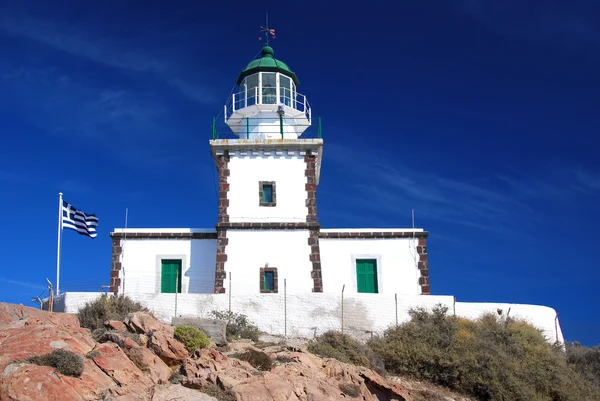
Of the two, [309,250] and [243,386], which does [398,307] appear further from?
[243,386]

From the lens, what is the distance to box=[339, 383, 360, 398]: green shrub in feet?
48.7

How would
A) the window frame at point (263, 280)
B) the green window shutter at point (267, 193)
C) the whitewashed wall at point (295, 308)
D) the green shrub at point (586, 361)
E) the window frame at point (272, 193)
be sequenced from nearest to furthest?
1. the green shrub at point (586, 361)
2. the whitewashed wall at point (295, 308)
3. the window frame at point (263, 280)
4. the window frame at point (272, 193)
5. the green window shutter at point (267, 193)

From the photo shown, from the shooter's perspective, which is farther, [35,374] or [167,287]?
[167,287]

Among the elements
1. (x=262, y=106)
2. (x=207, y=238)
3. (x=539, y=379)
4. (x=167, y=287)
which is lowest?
(x=539, y=379)

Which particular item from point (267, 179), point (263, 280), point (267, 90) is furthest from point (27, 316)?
point (267, 90)

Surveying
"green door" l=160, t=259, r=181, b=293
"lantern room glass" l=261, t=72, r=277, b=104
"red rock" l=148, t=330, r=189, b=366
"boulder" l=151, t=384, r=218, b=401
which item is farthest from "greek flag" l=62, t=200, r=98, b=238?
"boulder" l=151, t=384, r=218, b=401

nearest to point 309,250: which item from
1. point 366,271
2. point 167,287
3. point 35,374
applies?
point 366,271

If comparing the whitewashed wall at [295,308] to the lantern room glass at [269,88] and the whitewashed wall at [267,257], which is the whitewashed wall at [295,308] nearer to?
the whitewashed wall at [267,257]

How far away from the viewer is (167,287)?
23719mm

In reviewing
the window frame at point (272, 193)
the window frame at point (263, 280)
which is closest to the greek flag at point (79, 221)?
the window frame at point (272, 193)

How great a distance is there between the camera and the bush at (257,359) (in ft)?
50.1

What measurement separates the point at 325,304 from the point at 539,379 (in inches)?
265

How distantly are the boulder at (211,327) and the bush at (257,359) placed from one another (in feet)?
4.94

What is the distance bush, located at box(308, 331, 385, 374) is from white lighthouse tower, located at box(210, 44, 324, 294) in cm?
330
